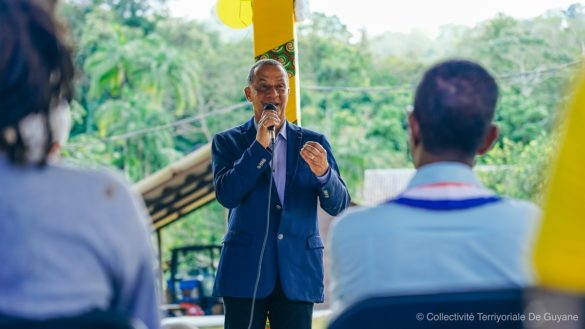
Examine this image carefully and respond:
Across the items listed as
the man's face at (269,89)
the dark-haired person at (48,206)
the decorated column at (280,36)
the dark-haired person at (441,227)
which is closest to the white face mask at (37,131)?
the dark-haired person at (48,206)

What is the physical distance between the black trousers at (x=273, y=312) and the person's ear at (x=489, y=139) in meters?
1.79

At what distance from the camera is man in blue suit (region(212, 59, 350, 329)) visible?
12.9 ft

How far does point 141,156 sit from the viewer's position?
30.7 meters

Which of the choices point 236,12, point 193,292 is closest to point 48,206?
point 236,12

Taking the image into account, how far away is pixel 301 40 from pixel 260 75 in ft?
A: 119

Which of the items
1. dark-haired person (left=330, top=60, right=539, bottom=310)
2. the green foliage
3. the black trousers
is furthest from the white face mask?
the green foliage

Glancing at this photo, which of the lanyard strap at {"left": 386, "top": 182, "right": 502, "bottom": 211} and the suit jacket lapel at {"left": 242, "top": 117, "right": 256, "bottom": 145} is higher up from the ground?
the lanyard strap at {"left": 386, "top": 182, "right": 502, "bottom": 211}

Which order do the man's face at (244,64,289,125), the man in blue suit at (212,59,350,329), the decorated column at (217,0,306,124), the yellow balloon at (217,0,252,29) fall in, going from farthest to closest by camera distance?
the yellow balloon at (217,0,252,29) < the decorated column at (217,0,306,124) < the man's face at (244,64,289,125) < the man in blue suit at (212,59,350,329)

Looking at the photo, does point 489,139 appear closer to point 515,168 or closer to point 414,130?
point 414,130

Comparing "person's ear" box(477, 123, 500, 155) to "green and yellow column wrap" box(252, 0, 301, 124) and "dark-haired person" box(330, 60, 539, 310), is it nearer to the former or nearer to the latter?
"dark-haired person" box(330, 60, 539, 310)

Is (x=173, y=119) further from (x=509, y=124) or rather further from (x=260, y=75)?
(x=260, y=75)

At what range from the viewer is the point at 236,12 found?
16.4 ft

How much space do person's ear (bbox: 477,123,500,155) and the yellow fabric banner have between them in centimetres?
82

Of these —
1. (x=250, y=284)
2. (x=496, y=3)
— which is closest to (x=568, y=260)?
(x=250, y=284)
